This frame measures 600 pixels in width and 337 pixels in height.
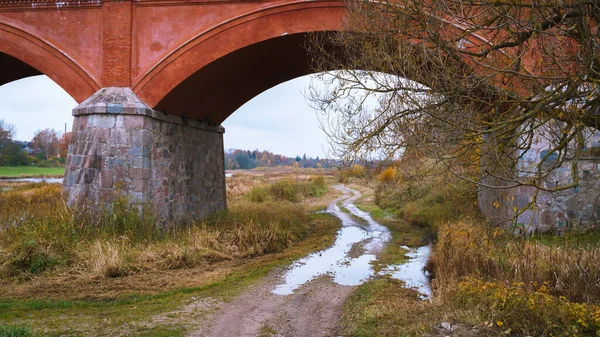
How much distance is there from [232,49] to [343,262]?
4.70 metres

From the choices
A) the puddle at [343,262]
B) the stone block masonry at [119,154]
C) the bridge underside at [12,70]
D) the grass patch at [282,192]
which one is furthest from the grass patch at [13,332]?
the grass patch at [282,192]

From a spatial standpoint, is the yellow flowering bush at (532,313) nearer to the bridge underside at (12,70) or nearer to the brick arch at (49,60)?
the brick arch at (49,60)

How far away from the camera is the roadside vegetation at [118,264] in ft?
16.6

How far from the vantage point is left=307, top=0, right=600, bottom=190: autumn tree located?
4.29 meters

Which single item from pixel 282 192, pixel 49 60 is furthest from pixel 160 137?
pixel 282 192

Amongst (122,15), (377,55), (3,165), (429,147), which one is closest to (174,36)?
(122,15)

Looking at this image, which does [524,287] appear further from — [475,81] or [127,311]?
[127,311]

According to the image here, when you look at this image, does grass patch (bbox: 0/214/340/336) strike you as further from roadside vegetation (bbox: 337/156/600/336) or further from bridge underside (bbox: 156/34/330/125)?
bridge underside (bbox: 156/34/330/125)

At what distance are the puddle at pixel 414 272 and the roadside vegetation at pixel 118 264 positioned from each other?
1.98m

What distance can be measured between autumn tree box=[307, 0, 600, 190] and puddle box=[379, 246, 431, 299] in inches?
78.6

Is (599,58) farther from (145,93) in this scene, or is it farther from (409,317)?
(145,93)

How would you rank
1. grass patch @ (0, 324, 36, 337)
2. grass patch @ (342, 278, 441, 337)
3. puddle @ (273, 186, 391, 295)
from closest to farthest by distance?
grass patch @ (0, 324, 36, 337) → grass patch @ (342, 278, 441, 337) → puddle @ (273, 186, 391, 295)

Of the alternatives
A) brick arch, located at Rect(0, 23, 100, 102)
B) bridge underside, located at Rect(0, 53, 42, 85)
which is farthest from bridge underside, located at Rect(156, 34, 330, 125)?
bridge underside, located at Rect(0, 53, 42, 85)

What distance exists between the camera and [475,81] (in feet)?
15.3
